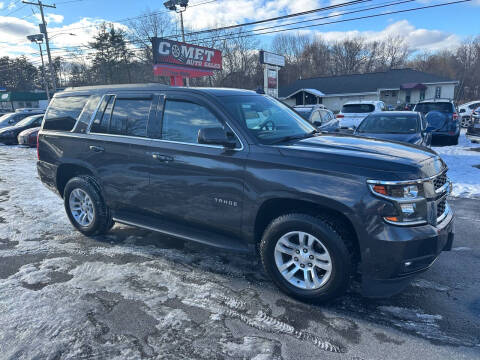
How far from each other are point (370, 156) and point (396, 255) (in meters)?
0.83

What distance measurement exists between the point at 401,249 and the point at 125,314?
2.34 metres

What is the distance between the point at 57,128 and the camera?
4.88m

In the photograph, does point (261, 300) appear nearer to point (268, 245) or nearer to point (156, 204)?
point (268, 245)

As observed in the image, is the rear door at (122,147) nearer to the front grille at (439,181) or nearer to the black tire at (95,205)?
the black tire at (95,205)

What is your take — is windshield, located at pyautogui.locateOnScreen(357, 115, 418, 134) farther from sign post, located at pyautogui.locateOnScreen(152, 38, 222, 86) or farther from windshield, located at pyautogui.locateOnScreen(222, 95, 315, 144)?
sign post, located at pyautogui.locateOnScreen(152, 38, 222, 86)

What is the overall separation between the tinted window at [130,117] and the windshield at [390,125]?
269 inches

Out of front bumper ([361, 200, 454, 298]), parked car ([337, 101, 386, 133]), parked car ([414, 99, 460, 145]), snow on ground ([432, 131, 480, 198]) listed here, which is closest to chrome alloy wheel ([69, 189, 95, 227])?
front bumper ([361, 200, 454, 298])

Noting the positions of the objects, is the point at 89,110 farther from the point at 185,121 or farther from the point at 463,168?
the point at 463,168

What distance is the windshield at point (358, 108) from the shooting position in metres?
15.0

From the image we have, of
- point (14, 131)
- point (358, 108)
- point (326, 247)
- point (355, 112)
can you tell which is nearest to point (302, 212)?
point (326, 247)

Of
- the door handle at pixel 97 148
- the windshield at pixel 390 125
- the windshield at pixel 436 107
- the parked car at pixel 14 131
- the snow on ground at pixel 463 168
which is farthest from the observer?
the parked car at pixel 14 131

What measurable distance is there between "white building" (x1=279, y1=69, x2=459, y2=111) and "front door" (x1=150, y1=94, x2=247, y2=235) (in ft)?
125

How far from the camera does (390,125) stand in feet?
30.0

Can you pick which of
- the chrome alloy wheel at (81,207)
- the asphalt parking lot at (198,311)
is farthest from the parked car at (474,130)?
the chrome alloy wheel at (81,207)
